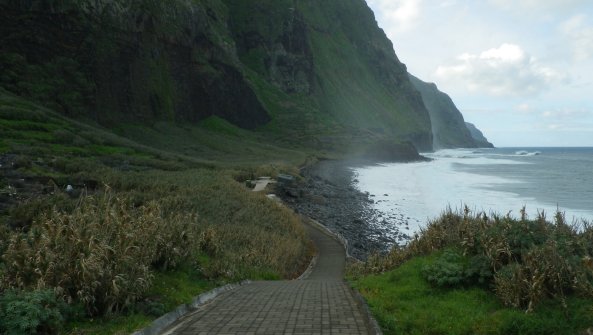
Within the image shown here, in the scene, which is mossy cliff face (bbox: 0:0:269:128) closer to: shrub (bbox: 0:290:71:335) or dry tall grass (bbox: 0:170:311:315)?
dry tall grass (bbox: 0:170:311:315)

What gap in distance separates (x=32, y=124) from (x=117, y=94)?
100ft

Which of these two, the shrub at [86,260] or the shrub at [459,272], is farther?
the shrub at [459,272]

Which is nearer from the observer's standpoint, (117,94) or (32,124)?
(32,124)

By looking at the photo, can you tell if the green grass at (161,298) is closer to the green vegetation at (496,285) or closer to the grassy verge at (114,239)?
the grassy verge at (114,239)

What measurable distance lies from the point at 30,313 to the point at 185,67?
9169 cm

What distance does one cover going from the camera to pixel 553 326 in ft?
24.6

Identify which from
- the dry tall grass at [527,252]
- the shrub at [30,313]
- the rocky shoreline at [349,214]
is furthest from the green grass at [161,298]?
the rocky shoreline at [349,214]

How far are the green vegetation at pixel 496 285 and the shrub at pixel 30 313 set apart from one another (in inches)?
200

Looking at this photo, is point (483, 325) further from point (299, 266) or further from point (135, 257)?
point (299, 266)

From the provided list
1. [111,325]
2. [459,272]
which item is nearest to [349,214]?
[459,272]

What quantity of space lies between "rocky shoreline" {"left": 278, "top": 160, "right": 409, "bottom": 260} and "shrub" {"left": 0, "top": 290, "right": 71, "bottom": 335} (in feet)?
65.4

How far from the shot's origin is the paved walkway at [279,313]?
7879 millimetres

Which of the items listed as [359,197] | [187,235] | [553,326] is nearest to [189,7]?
[359,197]

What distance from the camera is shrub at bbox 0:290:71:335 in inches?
254
